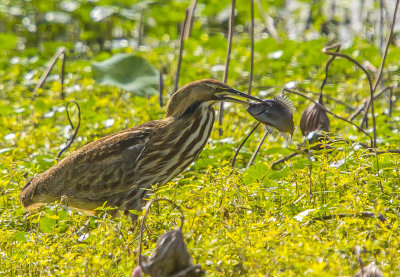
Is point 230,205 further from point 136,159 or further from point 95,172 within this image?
point 95,172

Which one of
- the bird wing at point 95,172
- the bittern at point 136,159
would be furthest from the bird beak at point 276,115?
the bird wing at point 95,172

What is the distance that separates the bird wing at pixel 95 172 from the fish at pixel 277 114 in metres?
0.69

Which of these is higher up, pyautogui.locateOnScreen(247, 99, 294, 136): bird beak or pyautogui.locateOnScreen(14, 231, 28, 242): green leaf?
pyautogui.locateOnScreen(247, 99, 294, 136): bird beak

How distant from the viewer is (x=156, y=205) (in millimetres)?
3598

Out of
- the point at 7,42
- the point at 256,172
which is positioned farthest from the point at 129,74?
the point at 256,172

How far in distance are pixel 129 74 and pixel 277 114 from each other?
2657 mm

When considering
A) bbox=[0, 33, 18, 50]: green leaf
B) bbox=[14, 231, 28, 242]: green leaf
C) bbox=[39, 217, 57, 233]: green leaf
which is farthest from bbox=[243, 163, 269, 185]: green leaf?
bbox=[0, 33, 18, 50]: green leaf

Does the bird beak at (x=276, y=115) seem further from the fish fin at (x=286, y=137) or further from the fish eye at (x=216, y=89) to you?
the fish eye at (x=216, y=89)

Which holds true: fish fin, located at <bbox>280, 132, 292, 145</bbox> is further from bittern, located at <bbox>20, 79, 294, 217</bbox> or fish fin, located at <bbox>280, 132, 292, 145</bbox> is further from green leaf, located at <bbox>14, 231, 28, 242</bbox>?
green leaf, located at <bbox>14, 231, 28, 242</bbox>

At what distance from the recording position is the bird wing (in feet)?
13.3

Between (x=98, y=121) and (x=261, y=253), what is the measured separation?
296cm

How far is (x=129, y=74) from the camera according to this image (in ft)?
20.1

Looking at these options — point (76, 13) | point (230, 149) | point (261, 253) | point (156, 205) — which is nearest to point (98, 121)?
point (230, 149)

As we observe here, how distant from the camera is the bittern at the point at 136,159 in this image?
13.3 feet
